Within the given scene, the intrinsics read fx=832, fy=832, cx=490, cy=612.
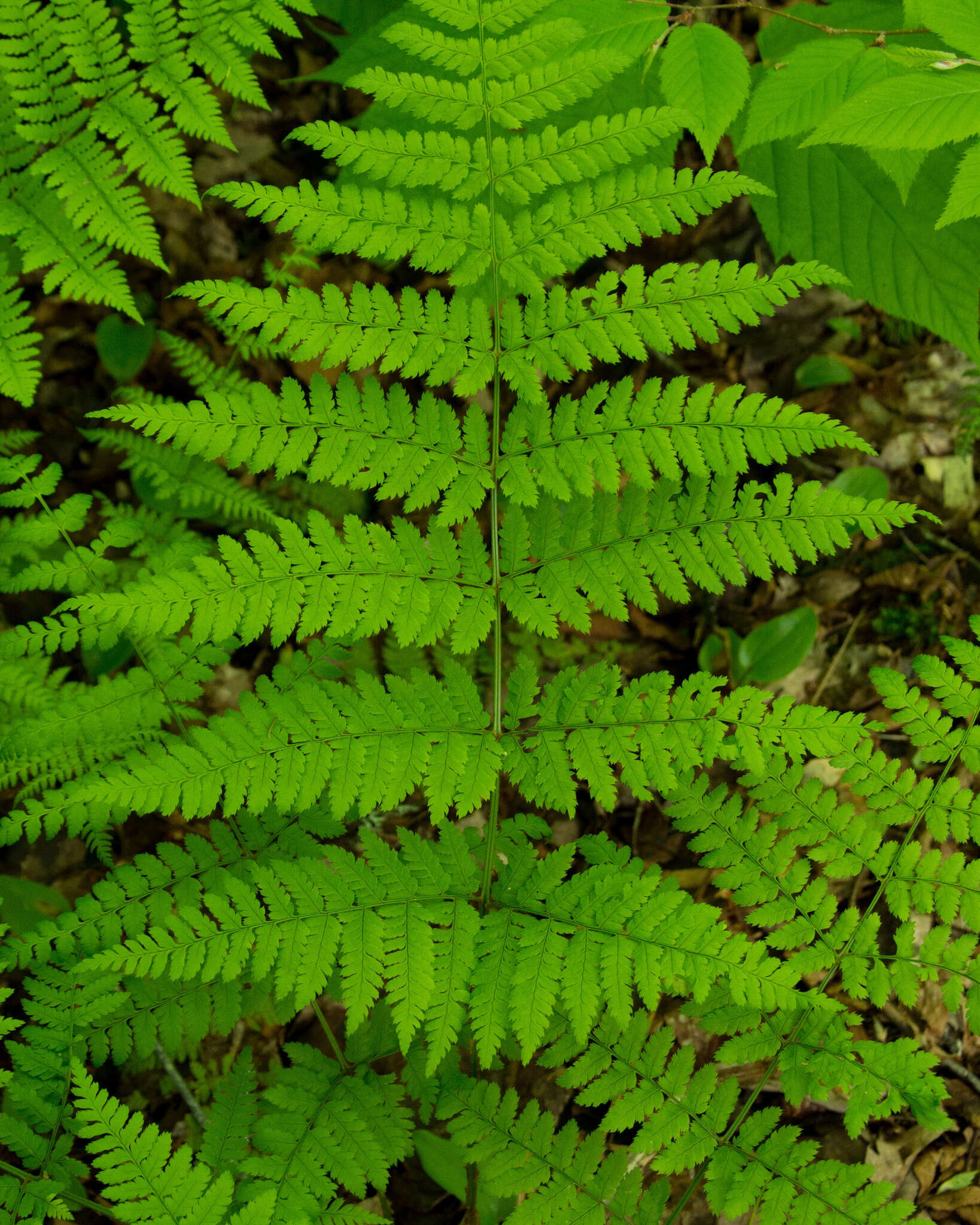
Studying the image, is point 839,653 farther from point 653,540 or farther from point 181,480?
point 181,480

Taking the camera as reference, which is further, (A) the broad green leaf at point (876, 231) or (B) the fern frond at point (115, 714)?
(A) the broad green leaf at point (876, 231)

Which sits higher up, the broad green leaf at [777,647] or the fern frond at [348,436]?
the fern frond at [348,436]

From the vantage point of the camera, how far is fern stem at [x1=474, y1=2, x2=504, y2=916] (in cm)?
194

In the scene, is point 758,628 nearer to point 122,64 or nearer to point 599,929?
point 599,929

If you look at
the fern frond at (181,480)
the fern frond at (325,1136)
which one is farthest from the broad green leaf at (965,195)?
the fern frond at (325,1136)

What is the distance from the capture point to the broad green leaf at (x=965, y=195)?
71.0 inches

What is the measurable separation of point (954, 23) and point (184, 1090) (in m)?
3.66

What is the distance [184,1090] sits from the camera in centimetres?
270

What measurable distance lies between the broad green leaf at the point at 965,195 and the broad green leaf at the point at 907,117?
65 mm

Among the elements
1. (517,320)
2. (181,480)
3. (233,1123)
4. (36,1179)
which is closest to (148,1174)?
(233,1123)

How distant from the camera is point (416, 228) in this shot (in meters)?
1.93

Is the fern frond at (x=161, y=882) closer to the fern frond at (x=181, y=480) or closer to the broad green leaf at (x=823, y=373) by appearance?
the fern frond at (x=181, y=480)

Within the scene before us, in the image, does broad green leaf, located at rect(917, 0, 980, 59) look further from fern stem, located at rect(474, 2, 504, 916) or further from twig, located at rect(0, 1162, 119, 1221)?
twig, located at rect(0, 1162, 119, 1221)

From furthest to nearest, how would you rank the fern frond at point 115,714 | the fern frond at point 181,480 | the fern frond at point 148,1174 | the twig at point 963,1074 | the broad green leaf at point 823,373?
the broad green leaf at point 823,373 → the fern frond at point 181,480 → the twig at point 963,1074 → the fern frond at point 115,714 → the fern frond at point 148,1174
